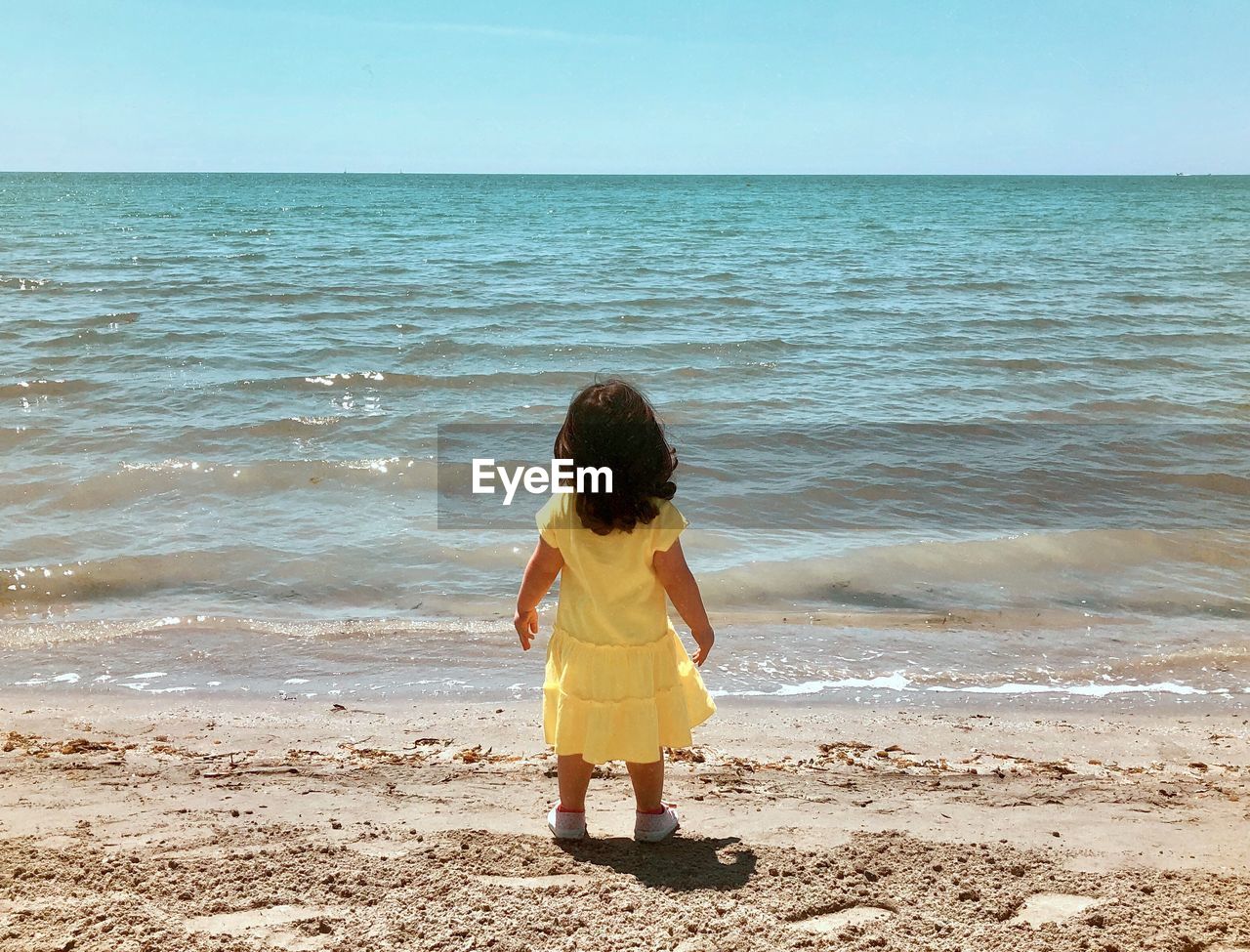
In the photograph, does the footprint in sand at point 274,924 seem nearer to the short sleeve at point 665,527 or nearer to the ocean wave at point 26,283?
the short sleeve at point 665,527

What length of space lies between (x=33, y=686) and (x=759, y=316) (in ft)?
42.3

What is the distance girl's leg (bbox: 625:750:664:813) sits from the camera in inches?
121

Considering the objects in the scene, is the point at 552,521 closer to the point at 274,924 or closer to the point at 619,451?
the point at 619,451

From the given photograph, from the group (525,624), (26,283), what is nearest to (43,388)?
(26,283)

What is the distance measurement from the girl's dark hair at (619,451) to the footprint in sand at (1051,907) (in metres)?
1.38

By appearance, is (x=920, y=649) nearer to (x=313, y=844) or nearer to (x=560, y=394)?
(x=313, y=844)

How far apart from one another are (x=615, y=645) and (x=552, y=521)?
1.33ft

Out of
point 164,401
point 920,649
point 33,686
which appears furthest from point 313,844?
point 164,401

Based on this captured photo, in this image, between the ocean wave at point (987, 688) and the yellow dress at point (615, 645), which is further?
the ocean wave at point (987, 688)

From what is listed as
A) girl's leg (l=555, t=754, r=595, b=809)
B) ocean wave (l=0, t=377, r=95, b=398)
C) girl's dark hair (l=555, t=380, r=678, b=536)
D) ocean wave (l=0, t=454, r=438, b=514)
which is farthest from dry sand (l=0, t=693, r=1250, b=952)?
ocean wave (l=0, t=377, r=95, b=398)

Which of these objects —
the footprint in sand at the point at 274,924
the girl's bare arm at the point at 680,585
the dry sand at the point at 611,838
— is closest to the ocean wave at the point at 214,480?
the dry sand at the point at 611,838

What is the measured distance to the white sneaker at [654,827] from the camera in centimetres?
Answer: 309

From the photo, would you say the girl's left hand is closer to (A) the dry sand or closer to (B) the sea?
(A) the dry sand

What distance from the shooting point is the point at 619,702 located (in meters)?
3.05
